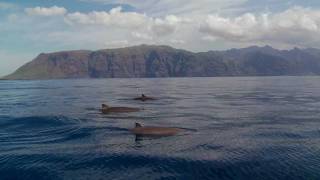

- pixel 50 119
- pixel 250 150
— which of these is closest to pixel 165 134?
pixel 250 150

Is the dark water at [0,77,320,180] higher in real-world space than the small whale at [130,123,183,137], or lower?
lower

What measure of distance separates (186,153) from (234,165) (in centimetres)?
495

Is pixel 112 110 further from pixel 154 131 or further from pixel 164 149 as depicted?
pixel 164 149

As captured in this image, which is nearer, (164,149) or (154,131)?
(164,149)

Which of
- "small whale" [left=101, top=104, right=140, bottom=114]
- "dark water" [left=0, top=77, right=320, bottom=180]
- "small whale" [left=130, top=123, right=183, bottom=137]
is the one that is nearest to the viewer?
"dark water" [left=0, top=77, right=320, bottom=180]

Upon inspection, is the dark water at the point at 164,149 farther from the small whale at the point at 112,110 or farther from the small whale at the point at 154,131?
the small whale at the point at 112,110

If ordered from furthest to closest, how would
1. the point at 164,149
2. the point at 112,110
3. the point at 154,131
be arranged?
the point at 112,110
the point at 154,131
the point at 164,149

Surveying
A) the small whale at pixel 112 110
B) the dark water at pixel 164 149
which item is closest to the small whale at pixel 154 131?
the dark water at pixel 164 149

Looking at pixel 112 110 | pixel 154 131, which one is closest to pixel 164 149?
pixel 154 131

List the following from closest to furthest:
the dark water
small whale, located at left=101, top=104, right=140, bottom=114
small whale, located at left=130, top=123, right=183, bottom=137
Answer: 1. the dark water
2. small whale, located at left=130, top=123, right=183, bottom=137
3. small whale, located at left=101, top=104, right=140, bottom=114

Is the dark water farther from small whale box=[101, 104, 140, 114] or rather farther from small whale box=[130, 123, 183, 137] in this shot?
small whale box=[101, 104, 140, 114]

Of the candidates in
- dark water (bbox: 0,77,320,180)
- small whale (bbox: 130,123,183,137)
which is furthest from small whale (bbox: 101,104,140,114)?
small whale (bbox: 130,123,183,137)

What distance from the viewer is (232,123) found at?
50000 millimetres

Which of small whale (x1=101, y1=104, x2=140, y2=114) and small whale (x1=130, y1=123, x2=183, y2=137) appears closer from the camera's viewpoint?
small whale (x1=130, y1=123, x2=183, y2=137)
